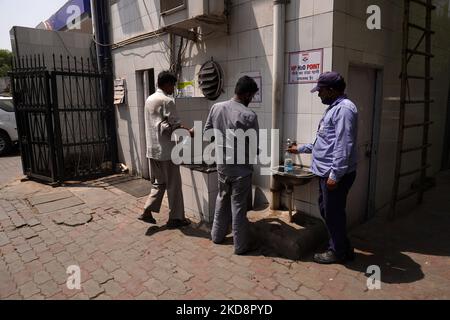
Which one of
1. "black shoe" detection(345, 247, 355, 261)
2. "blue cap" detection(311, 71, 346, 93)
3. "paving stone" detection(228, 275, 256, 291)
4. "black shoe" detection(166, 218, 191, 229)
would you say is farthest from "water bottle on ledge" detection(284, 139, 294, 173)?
"black shoe" detection(166, 218, 191, 229)

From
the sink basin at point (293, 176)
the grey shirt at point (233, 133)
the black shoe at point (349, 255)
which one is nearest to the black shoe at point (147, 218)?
the grey shirt at point (233, 133)

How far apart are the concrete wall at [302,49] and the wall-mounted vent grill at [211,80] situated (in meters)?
0.11

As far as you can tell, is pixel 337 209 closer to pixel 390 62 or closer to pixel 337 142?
pixel 337 142

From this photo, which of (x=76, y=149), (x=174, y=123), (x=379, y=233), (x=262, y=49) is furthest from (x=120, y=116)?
(x=379, y=233)

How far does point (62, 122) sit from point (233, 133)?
5.21 m

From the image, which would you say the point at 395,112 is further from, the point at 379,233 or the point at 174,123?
the point at 174,123

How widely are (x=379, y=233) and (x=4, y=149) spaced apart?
37.7 ft

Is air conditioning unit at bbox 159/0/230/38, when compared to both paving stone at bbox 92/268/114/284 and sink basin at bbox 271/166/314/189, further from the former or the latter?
paving stone at bbox 92/268/114/284

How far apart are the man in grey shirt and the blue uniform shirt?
722 mm

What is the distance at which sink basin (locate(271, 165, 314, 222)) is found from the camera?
3.62m

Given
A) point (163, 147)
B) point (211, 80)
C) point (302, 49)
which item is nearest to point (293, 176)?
point (302, 49)

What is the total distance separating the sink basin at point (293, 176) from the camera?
362 centimetres

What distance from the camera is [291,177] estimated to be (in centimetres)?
368
